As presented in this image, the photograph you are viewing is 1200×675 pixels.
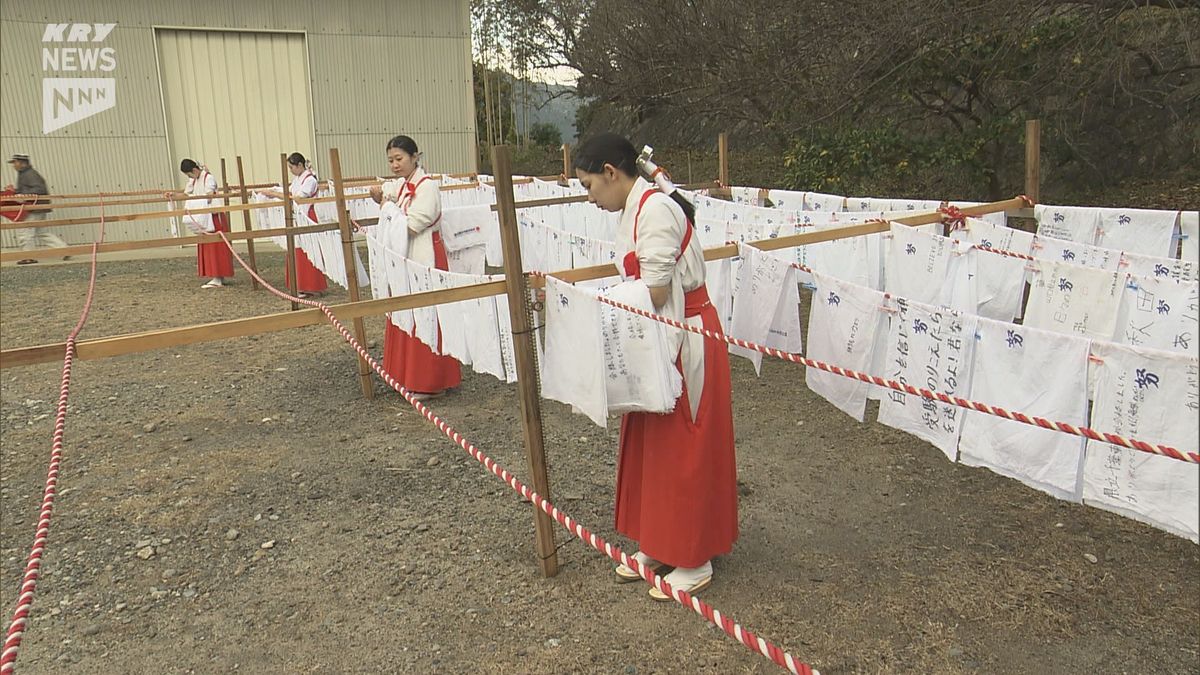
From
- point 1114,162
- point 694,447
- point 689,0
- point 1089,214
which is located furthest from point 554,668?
point 689,0

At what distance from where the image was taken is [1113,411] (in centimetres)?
231

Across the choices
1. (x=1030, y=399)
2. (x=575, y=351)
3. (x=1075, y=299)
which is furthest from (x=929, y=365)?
(x=575, y=351)

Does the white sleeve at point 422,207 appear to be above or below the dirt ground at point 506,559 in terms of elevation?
above

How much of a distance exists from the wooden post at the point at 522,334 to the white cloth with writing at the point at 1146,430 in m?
1.86

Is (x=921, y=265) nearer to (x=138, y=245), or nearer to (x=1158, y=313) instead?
(x=1158, y=313)

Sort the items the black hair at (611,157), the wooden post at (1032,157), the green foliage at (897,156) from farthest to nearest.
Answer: the green foliage at (897,156)
the wooden post at (1032,157)
the black hair at (611,157)

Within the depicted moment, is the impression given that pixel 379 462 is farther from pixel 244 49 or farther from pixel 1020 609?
pixel 244 49

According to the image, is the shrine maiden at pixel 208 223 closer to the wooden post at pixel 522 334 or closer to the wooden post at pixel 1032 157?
the wooden post at pixel 522 334

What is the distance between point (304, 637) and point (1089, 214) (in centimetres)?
441

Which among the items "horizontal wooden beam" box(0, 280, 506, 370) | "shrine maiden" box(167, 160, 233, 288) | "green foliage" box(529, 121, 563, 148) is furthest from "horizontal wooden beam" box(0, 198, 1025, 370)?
"green foliage" box(529, 121, 563, 148)

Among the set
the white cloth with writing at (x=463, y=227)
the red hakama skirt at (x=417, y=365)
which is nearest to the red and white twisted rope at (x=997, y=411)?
the white cloth with writing at (x=463, y=227)

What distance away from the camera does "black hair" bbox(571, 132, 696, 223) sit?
112 inches

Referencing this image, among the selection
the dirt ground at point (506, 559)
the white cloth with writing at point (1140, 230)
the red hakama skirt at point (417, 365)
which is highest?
the white cloth with writing at point (1140, 230)

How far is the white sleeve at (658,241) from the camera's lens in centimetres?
272
